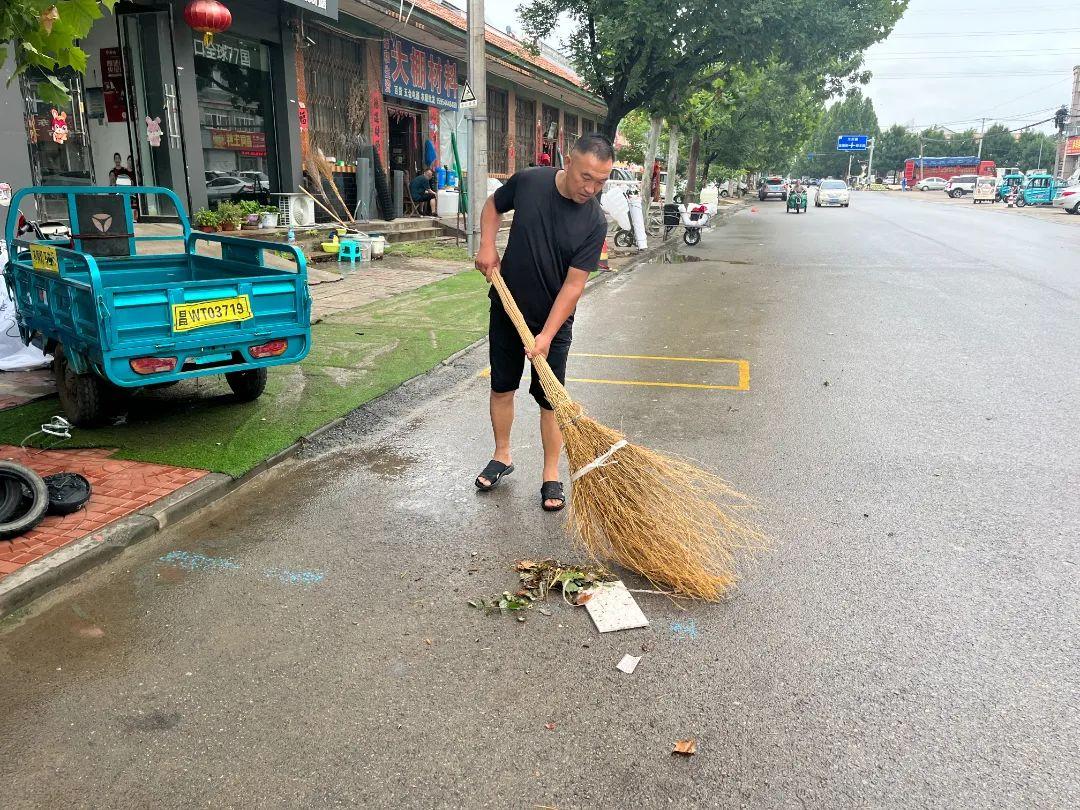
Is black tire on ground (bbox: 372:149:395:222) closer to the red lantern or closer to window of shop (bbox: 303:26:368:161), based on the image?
window of shop (bbox: 303:26:368:161)

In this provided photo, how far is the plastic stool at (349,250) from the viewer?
12.9m

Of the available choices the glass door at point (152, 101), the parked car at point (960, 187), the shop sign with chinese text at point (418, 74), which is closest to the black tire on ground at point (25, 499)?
the glass door at point (152, 101)

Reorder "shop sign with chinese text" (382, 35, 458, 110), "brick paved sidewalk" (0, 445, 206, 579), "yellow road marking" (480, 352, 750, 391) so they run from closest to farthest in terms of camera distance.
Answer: "brick paved sidewalk" (0, 445, 206, 579), "yellow road marking" (480, 352, 750, 391), "shop sign with chinese text" (382, 35, 458, 110)

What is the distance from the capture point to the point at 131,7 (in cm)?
1090

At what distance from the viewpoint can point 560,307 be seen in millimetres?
3857

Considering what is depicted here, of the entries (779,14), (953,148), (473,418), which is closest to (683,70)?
(779,14)

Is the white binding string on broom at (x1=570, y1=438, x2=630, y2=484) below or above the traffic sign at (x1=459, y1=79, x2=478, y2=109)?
below

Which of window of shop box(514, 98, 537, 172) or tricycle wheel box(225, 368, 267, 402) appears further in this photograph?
window of shop box(514, 98, 537, 172)

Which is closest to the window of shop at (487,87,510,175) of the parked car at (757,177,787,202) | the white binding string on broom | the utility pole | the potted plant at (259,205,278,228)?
the utility pole

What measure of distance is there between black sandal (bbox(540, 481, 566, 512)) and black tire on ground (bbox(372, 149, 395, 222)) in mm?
13777

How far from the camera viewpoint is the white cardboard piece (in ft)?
10.2

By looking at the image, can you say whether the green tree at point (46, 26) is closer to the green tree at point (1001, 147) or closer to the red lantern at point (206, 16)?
the red lantern at point (206, 16)

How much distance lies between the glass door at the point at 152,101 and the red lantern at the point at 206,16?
2.84ft

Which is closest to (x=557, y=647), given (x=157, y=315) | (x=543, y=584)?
(x=543, y=584)
